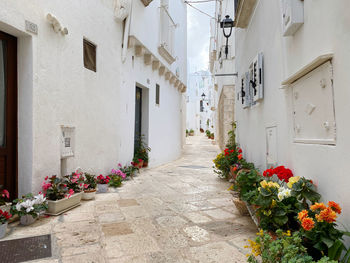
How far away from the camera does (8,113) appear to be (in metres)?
3.36

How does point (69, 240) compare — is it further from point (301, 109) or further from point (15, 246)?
point (301, 109)

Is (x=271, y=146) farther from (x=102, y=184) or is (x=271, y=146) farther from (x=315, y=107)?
(x=102, y=184)

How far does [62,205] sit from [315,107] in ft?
10.5

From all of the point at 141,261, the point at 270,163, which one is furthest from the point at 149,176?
the point at 141,261

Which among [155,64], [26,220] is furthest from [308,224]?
[155,64]

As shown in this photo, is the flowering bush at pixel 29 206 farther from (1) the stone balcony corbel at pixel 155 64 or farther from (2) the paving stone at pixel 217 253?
(1) the stone balcony corbel at pixel 155 64

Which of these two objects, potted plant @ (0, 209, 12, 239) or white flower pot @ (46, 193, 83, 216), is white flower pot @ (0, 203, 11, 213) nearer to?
potted plant @ (0, 209, 12, 239)

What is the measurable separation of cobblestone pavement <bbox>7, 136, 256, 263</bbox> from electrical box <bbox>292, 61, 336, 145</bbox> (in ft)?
3.94

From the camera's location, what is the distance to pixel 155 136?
8711 millimetres

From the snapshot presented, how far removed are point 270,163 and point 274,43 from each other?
5.40 feet

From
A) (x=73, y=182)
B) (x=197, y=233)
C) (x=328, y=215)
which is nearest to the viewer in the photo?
(x=328, y=215)

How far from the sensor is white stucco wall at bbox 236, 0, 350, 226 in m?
1.71

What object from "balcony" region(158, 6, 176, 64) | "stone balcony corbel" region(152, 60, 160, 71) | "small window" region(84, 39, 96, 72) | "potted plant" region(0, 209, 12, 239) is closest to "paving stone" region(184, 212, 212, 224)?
"potted plant" region(0, 209, 12, 239)

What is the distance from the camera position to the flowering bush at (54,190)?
3.44 m
